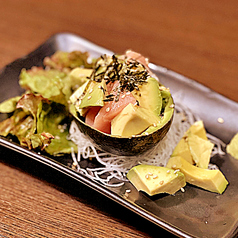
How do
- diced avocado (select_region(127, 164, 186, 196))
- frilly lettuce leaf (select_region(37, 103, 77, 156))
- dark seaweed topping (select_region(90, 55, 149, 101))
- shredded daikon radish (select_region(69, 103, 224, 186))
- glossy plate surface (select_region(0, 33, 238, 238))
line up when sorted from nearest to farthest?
1. glossy plate surface (select_region(0, 33, 238, 238))
2. diced avocado (select_region(127, 164, 186, 196))
3. dark seaweed topping (select_region(90, 55, 149, 101))
4. shredded daikon radish (select_region(69, 103, 224, 186))
5. frilly lettuce leaf (select_region(37, 103, 77, 156))

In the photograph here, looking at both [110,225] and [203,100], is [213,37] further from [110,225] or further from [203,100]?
[110,225]

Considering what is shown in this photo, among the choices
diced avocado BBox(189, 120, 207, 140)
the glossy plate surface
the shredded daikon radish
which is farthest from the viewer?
diced avocado BBox(189, 120, 207, 140)

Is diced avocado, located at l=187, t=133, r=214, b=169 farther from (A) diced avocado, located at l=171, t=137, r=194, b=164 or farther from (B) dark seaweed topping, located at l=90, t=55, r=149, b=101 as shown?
(B) dark seaweed topping, located at l=90, t=55, r=149, b=101

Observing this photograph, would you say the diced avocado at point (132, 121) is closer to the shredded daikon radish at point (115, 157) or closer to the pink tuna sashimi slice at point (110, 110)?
the pink tuna sashimi slice at point (110, 110)

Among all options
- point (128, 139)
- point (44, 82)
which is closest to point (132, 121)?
point (128, 139)

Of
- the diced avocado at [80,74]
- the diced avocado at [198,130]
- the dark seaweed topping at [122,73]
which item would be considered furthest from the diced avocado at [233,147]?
the diced avocado at [80,74]

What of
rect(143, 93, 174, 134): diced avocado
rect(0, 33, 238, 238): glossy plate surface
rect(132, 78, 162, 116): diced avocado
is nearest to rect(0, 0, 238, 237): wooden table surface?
rect(0, 33, 238, 238): glossy plate surface

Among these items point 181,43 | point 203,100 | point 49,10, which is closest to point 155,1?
point 181,43
